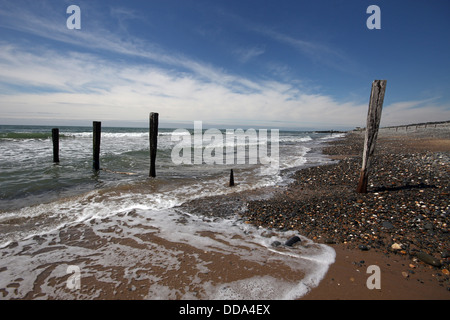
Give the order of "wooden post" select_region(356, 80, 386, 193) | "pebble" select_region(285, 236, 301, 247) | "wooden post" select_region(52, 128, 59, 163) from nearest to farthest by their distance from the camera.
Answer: "pebble" select_region(285, 236, 301, 247), "wooden post" select_region(356, 80, 386, 193), "wooden post" select_region(52, 128, 59, 163)

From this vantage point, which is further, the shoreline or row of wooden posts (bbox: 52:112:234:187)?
row of wooden posts (bbox: 52:112:234:187)

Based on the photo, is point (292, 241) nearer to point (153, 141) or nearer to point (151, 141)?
point (153, 141)

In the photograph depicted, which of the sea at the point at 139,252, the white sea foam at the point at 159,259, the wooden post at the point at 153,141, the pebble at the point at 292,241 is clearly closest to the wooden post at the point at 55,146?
the sea at the point at 139,252

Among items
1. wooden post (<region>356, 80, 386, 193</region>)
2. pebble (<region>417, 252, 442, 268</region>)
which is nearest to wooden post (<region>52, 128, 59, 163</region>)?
wooden post (<region>356, 80, 386, 193</region>)

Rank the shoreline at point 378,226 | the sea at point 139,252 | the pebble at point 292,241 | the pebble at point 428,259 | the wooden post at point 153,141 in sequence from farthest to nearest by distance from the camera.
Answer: the wooden post at point 153,141
the pebble at point 292,241
the pebble at point 428,259
the sea at point 139,252
the shoreline at point 378,226

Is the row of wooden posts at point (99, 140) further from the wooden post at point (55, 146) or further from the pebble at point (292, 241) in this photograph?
the pebble at point (292, 241)

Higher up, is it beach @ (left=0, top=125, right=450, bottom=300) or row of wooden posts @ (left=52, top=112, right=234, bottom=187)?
row of wooden posts @ (left=52, top=112, right=234, bottom=187)

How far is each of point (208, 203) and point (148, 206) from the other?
198 centimetres

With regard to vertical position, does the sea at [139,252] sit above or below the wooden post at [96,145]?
below

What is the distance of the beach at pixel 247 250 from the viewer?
9.66 ft

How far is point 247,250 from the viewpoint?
13.0 feet

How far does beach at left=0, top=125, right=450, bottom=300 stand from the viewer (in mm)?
2945

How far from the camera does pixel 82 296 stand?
113 inches

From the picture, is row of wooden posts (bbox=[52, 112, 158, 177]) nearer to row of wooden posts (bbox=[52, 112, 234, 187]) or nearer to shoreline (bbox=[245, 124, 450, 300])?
row of wooden posts (bbox=[52, 112, 234, 187])
